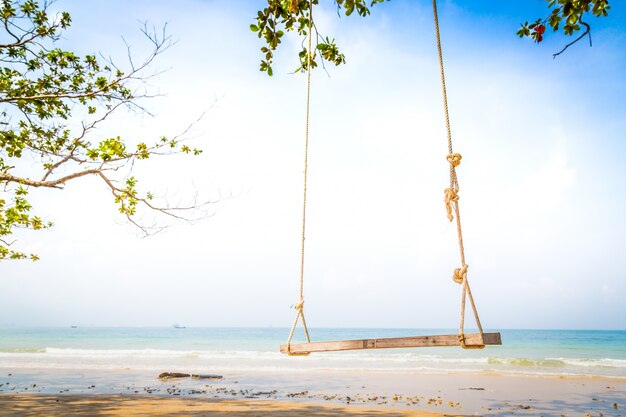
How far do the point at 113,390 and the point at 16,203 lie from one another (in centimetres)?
502

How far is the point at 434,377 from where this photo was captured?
40.7 ft

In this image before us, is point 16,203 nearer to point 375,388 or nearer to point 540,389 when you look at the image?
point 375,388

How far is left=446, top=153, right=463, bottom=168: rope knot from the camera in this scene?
2963 millimetres

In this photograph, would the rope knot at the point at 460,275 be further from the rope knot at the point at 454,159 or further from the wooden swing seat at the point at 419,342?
the rope knot at the point at 454,159

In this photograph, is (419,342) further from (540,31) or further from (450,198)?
(540,31)

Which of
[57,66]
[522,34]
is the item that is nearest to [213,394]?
[57,66]

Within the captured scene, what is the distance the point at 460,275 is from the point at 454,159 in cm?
85

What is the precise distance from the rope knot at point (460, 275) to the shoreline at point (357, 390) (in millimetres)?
4885

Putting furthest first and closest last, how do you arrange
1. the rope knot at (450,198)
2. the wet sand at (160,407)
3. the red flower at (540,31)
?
the wet sand at (160,407), the red flower at (540,31), the rope knot at (450,198)

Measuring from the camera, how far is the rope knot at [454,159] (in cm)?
296

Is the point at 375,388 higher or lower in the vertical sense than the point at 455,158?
lower

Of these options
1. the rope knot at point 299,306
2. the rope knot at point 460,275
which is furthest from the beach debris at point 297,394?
the rope knot at point 460,275

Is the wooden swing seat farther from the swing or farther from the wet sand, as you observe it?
the wet sand

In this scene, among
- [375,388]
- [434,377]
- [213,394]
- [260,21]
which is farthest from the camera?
[434,377]
